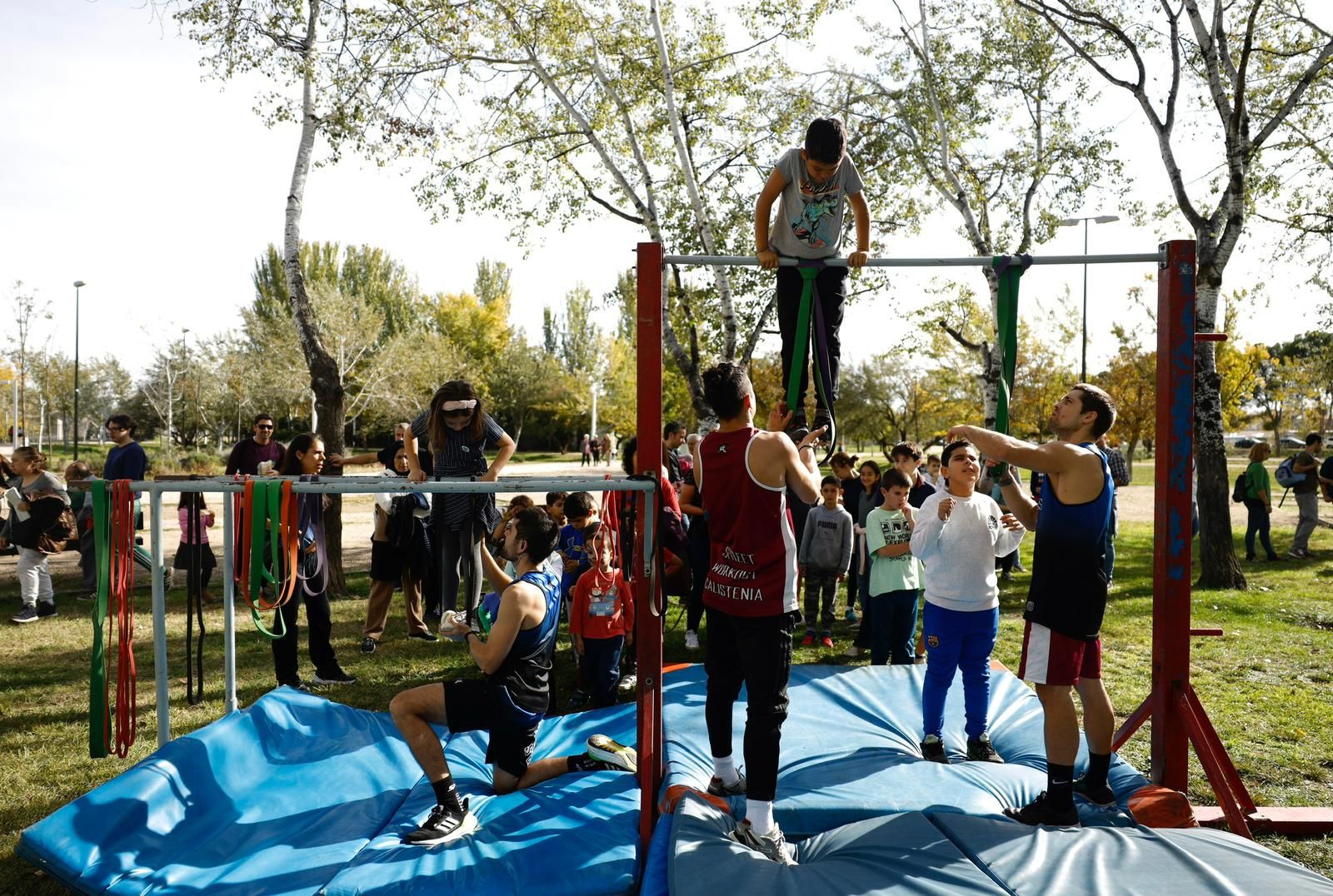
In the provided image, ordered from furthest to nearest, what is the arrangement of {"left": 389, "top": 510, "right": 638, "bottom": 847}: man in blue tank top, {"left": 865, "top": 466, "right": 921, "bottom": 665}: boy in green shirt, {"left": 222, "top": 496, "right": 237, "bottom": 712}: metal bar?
1. {"left": 865, "top": 466, "right": 921, "bottom": 665}: boy in green shirt
2. {"left": 222, "top": 496, "right": 237, "bottom": 712}: metal bar
3. {"left": 389, "top": 510, "right": 638, "bottom": 847}: man in blue tank top

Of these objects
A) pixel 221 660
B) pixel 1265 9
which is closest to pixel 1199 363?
pixel 1265 9

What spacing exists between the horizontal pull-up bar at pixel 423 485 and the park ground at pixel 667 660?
172 cm

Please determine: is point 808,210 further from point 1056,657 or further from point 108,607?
point 108,607

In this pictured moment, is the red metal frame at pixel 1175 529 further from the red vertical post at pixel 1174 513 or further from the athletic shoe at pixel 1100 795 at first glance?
the athletic shoe at pixel 1100 795

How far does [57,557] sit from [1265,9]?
17.8 metres

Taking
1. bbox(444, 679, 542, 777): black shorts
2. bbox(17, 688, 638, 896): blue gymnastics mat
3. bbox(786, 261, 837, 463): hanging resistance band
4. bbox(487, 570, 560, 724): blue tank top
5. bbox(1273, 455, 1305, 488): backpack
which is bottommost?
bbox(17, 688, 638, 896): blue gymnastics mat

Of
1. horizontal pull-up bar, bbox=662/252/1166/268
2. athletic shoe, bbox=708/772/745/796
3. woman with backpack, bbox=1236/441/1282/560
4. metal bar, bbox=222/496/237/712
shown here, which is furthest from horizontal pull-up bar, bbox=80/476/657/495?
woman with backpack, bbox=1236/441/1282/560

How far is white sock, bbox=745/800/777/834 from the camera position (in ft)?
11.1

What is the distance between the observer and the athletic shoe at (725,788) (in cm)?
389

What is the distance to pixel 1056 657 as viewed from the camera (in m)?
3.67

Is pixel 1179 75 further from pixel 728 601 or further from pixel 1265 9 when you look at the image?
pixel 728 601

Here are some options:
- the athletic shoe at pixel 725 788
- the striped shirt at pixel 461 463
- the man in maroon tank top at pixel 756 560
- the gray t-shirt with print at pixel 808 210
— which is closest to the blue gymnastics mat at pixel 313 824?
the athletic shoe at pixel 725 788

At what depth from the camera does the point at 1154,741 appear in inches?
169

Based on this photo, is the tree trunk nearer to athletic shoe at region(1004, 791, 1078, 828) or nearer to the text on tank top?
the text on tank top
